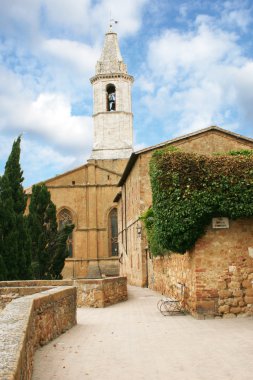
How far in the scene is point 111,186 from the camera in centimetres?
4612

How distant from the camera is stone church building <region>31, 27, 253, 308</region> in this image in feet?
86.6

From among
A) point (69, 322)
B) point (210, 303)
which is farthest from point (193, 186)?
point (69, 322)

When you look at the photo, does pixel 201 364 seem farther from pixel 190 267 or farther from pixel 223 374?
pixel 190 267

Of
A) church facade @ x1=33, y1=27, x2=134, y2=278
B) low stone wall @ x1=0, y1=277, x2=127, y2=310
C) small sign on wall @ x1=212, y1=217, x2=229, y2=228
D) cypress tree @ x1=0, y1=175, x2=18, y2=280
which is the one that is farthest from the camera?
church facade @ x1=33, y1=27, x2=134, y2=278

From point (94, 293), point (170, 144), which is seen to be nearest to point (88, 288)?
point (94, 293)


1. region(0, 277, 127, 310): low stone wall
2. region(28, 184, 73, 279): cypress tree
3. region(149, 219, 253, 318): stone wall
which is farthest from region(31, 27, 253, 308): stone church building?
region(149, 219, 253, 318): stone wall

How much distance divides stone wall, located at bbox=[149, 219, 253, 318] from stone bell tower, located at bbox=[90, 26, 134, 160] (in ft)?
119

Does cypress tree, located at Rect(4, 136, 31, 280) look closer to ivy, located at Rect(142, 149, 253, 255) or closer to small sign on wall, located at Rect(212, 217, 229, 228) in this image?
ivy, located at Rect(142, 149, 253, 255)

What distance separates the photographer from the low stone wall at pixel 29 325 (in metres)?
4.17

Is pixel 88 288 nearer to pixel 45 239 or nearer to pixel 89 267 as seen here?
pixel 45 239

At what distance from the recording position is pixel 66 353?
8.43 m

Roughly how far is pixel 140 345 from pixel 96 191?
37421mm

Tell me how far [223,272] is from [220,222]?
4.30 ft

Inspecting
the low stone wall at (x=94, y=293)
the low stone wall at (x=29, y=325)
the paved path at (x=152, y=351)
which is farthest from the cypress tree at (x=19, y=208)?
the low stone wall at (x=29, y=325)
